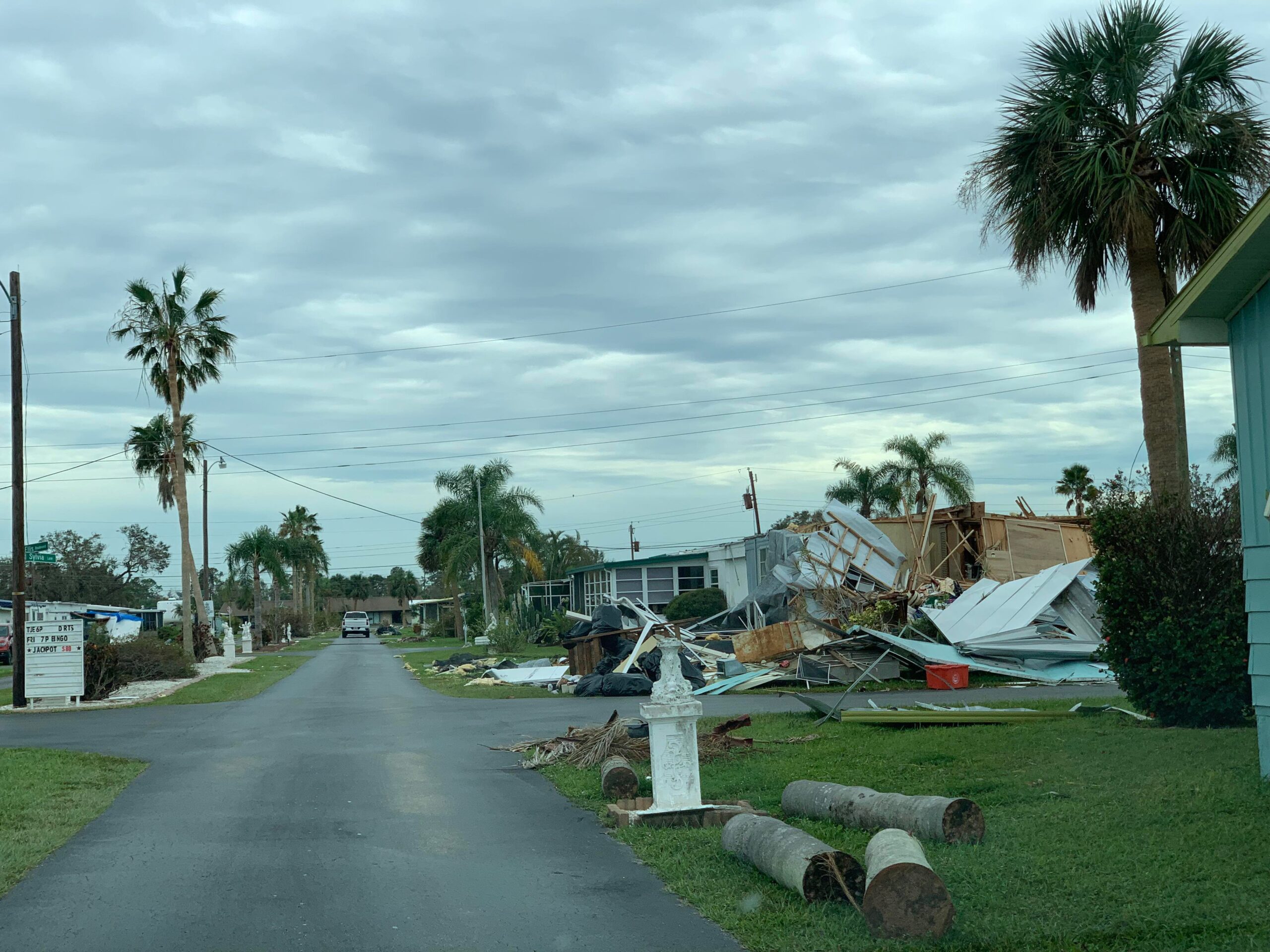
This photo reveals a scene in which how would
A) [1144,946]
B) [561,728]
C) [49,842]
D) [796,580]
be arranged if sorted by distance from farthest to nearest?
[796,580] < [561,728] < [49,842] < [1144,946]

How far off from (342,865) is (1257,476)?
7.56 m

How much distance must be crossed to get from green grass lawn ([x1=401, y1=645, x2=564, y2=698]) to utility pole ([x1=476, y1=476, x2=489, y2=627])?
385 inches

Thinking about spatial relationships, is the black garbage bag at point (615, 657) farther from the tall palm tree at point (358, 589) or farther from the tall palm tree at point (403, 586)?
the tall palm tree at point (358, 589)

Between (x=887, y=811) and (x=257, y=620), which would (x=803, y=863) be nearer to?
(x=887, y=811)

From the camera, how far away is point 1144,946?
5.39 metres

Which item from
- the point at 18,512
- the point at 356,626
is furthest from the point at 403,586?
the point at 18,512

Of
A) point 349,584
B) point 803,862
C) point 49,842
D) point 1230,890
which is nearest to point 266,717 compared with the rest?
point 49,842

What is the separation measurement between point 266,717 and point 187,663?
14.1 m

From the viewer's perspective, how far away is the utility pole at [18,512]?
22.8 m

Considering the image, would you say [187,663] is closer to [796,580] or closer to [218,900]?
[796,580]

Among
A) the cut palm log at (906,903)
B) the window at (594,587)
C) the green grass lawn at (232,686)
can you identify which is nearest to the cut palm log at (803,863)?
the cut palm log at (906,903)

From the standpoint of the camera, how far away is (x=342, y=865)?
776cm

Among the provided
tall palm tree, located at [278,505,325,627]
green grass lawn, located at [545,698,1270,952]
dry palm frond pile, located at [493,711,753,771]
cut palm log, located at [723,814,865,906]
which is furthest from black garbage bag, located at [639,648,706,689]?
tall palm tree, located at [278,505,325,627]

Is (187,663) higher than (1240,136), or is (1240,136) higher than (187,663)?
(1240,136)
